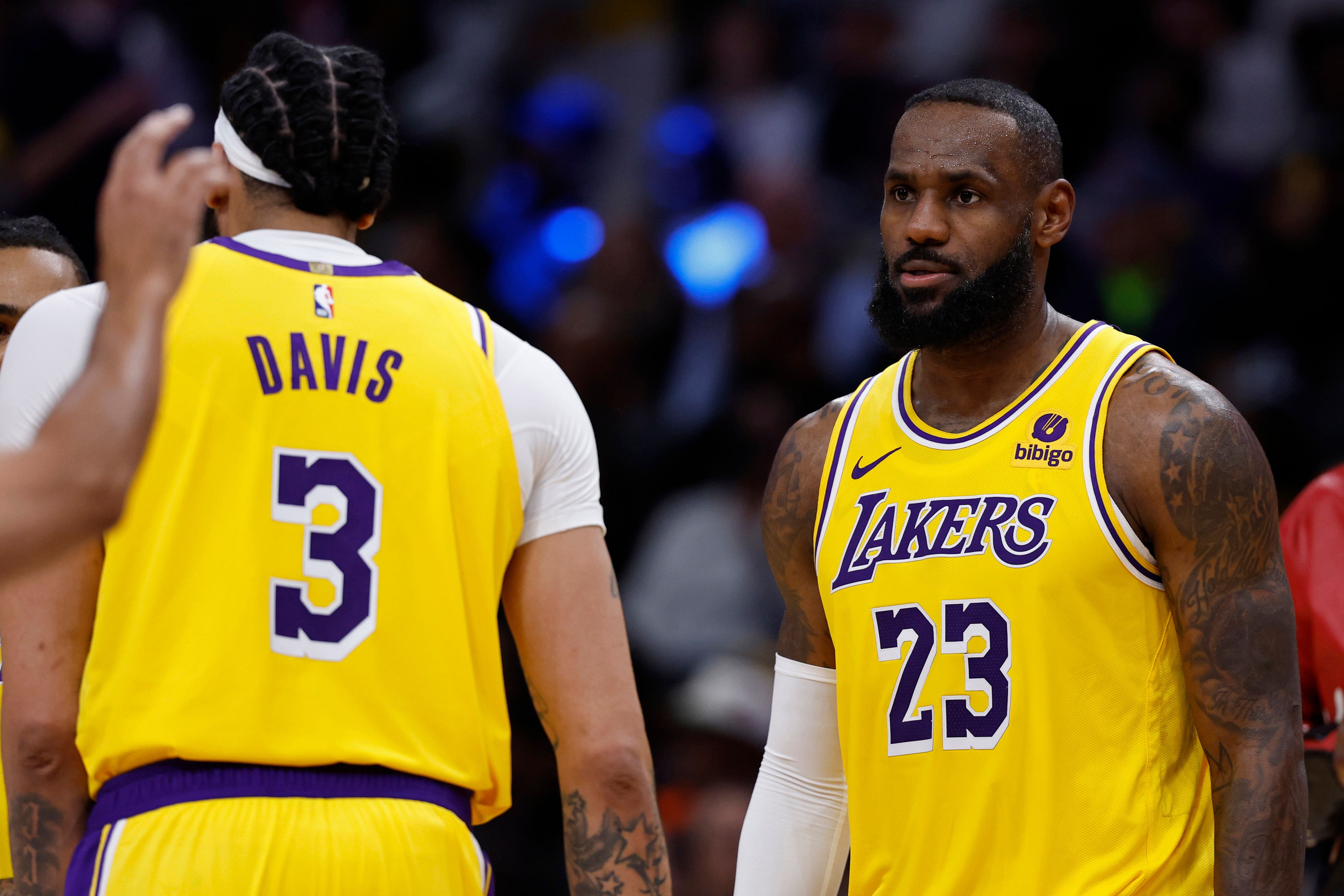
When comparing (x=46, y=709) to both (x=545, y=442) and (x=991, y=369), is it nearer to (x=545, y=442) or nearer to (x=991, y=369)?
(x=545, y=442)

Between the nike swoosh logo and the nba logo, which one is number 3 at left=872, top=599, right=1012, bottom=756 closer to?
the nike swoosh logo

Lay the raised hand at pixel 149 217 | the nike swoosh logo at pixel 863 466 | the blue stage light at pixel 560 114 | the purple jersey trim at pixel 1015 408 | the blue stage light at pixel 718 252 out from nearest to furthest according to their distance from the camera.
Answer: the raised hand at pixel 149 217, the purple jersey trim at pixel 1015 408, the nike swoosh logo at pixel 863 466, the blue stage light at pixel 718 252, the blue stage light at pixel 560 114

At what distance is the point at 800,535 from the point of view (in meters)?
3.52

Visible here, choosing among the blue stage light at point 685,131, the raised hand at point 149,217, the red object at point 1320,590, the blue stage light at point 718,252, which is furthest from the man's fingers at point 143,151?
the blue stage light at point 685,131

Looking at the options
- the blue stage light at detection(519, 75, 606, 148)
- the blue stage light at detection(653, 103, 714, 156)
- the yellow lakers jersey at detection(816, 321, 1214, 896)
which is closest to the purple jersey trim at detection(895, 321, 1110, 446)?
the yellow lakers jersey at detection(816, 321, 1214, 896)

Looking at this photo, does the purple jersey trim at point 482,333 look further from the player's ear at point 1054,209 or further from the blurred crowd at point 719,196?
the blurred crowd at point 719,196

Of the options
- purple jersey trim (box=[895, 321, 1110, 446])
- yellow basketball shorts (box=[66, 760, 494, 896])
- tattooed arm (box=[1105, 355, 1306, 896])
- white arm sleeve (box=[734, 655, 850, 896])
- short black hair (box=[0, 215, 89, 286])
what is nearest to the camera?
yellow basketball shorts (box=[66, 760, 494, 896])

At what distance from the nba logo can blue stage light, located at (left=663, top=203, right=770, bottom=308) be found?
237 inches

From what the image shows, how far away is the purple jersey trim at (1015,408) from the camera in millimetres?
3289

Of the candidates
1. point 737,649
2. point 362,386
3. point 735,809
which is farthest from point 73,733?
point 737,649

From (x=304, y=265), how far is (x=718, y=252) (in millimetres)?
6216

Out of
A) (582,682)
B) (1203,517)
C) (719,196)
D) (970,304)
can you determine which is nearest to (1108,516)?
(1203,517)

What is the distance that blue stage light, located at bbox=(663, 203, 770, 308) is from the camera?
876cm

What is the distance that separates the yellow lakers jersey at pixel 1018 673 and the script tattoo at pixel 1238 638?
0.29ft
